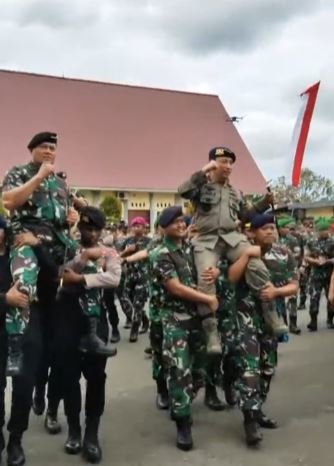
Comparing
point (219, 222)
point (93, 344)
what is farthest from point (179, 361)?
point (219, 222)

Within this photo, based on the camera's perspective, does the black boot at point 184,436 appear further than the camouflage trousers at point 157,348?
No

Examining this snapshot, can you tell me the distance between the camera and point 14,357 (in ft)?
13.4

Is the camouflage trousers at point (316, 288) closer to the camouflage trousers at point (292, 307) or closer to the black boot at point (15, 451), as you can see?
the camouflage trousers at point (292, 307)

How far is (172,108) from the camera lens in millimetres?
35656

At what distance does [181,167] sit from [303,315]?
72.2ft

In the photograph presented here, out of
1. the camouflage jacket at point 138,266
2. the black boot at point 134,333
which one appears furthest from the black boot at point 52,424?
the camouflage jacket at point 138,266

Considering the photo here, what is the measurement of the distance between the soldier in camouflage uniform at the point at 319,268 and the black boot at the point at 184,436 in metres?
5.90

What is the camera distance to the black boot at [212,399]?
567 cm

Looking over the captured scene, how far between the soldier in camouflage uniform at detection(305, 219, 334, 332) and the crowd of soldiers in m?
5.01

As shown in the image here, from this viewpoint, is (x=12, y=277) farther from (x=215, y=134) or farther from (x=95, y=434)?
(x=215, y=134)

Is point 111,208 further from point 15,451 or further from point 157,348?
point 15,451

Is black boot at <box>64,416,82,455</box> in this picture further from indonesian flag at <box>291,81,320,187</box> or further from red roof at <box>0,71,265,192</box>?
red roof at <box>0,71,265,192</box>

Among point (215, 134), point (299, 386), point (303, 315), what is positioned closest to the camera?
point (299, 386)

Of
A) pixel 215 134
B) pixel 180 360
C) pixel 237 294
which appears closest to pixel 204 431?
pixel 180 360
